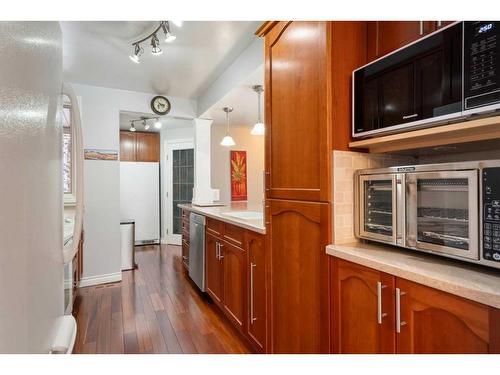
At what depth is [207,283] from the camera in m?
2.77

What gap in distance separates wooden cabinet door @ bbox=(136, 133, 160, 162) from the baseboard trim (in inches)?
102

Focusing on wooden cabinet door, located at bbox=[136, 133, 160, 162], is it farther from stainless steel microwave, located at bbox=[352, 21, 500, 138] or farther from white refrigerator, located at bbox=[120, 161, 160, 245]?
stainless steel microwave, located at bbox=[352, 21, 500, 138]

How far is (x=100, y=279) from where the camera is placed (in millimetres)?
3336

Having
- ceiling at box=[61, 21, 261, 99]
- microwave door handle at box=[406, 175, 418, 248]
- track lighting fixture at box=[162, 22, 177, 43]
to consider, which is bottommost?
microwave door handle at box=[406, 175, 418, 248]

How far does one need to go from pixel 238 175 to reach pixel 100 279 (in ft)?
8.62

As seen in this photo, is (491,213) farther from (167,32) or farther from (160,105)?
(160,105)

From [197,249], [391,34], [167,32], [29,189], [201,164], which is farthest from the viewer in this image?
[201,164]

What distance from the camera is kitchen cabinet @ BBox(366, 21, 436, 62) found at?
115 centimetres

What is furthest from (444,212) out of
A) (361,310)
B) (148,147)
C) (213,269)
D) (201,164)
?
(148,147)

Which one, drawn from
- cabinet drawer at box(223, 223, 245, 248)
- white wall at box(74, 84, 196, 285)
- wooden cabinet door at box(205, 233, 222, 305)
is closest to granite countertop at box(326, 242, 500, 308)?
cabinet drawer at box(223, 223, 245, 248)

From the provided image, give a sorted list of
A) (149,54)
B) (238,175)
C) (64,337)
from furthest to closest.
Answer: (238,175) → (149,54) → (64,337)

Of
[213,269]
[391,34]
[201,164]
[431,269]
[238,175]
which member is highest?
[391,34]
